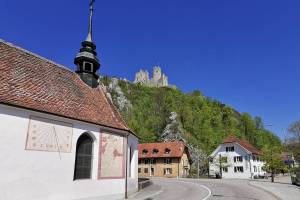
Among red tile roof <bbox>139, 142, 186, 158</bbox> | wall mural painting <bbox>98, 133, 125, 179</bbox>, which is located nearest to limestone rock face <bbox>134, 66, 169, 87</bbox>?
red tile roof <bbox>139, 142, 186, 158</bbox>

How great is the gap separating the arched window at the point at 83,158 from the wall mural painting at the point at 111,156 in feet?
2.61

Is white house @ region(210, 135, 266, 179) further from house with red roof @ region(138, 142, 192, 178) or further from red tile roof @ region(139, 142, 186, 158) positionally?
red tile roof @ region(139, 142, 186, 158)

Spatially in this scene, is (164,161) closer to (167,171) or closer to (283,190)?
(167,171)

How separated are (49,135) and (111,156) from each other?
5.39 metres

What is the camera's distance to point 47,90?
17.5m

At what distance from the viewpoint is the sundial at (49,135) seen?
14.7 metres

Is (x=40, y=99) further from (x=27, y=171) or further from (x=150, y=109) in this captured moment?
(x=150, y=109)

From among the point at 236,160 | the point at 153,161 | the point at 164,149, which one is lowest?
the point at 153,161

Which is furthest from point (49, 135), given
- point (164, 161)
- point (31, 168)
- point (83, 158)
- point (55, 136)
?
point (164, 161)

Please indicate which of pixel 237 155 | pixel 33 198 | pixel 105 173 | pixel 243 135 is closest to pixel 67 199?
pixel 33 198

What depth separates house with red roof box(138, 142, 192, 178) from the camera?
6425 centimetres

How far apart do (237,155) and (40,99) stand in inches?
2254

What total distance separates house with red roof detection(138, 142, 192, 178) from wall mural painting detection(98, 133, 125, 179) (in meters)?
45.1

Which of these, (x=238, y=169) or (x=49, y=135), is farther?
(x=238, y=169)
